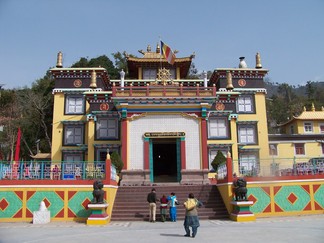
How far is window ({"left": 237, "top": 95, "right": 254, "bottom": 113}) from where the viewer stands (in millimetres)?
27222

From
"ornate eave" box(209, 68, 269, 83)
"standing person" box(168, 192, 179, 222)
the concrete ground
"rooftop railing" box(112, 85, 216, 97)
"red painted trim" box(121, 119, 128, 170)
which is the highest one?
"ornate eave" box(209, 68, 269, 83)

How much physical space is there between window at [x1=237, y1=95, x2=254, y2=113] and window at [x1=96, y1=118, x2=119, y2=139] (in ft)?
32.7

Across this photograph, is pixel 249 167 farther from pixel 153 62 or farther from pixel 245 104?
pixel 153 62

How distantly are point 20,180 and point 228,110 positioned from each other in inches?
617

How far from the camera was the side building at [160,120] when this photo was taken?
66.8 feet

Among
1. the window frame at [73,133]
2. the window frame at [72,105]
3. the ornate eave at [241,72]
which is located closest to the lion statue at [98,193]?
the window frame at [73,133]

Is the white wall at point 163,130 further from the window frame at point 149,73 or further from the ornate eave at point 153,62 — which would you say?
the ornate eave at point 153,62

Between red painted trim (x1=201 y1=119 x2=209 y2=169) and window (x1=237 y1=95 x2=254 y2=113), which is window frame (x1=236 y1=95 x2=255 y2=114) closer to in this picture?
window (x1=237 y1=95 x2=254 y2=113)

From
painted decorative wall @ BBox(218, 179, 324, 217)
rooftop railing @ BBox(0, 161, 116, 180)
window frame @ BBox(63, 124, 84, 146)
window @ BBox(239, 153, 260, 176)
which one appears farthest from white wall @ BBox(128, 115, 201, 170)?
window frame @ BBox(63, 124, 84, 146)

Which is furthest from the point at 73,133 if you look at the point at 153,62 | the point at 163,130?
the point at 153,62

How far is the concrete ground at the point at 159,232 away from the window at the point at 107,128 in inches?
438

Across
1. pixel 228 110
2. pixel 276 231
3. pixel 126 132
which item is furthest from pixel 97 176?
pixel 228 110

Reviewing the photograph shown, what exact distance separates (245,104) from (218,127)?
12.5 ft

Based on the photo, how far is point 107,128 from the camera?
81.5ft
